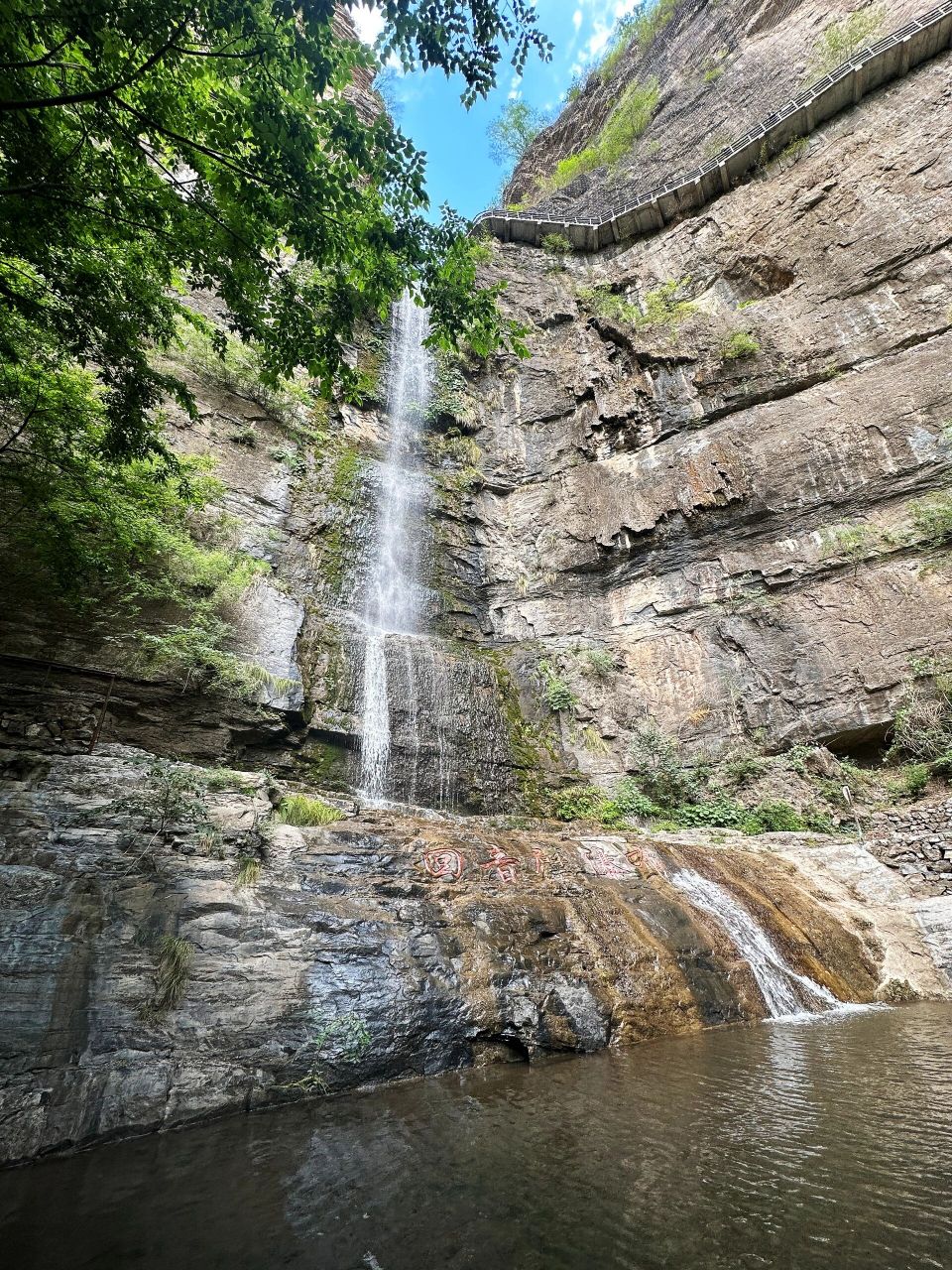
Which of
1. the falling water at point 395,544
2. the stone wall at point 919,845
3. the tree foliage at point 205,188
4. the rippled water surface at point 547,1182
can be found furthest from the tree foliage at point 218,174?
the stone wall at point 919,845

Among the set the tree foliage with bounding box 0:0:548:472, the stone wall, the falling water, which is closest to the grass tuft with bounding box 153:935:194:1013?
the tree foliage with bounding box 0:0:548:472

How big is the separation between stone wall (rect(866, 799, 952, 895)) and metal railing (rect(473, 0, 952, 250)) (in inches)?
716

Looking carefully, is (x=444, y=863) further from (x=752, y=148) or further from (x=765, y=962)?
(x=752, y=148)

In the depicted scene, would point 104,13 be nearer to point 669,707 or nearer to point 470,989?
point 470,989

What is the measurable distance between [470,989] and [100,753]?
14.1ft

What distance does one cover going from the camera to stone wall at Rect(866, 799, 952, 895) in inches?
317

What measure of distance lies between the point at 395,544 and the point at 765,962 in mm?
11012

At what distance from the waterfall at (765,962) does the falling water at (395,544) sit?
5.21m

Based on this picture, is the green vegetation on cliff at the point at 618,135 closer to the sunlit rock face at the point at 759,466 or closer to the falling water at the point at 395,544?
the sunlit rock face at the point at 759,466

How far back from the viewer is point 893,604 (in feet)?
36.3

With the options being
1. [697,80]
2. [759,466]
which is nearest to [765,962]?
[759,466]

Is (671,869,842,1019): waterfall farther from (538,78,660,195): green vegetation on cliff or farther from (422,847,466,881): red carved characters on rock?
(538,78,660,195): green vegetation on cliff

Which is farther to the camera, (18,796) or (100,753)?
(100,753)

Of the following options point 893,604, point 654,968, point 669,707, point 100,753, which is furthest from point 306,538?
point 893,604
